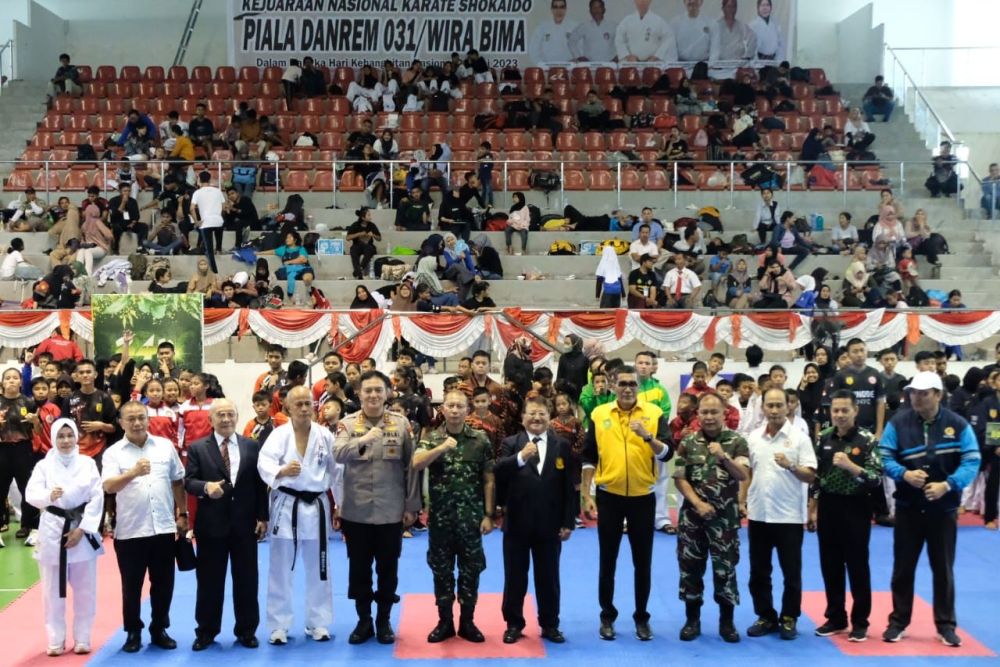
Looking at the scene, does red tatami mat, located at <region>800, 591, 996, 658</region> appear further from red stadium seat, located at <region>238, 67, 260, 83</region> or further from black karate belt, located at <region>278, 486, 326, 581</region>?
red stadium seat, located at <region>238, 67, 260, 83</region>

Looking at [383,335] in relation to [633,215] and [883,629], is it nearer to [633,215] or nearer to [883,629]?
[633,215]

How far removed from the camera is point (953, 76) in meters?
25.6

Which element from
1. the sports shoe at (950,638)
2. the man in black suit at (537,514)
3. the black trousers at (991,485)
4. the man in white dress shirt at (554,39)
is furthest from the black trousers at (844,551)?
the man in white dress shirt at (554,39)

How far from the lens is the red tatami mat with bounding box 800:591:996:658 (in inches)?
320

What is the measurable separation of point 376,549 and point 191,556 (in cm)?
132

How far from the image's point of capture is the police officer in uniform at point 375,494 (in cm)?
827

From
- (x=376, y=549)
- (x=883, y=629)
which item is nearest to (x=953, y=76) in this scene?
(x=883, y=629)

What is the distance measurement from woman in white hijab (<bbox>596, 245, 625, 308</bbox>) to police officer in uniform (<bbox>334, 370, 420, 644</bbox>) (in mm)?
10562

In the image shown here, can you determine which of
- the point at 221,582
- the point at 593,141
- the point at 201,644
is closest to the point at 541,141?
the point at 593,141

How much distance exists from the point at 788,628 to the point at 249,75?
20530 millimetres

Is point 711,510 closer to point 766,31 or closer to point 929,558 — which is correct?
point 929,558

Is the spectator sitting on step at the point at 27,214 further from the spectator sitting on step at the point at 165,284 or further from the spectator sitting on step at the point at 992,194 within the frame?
the spectator sitting on step at the point at 992,194

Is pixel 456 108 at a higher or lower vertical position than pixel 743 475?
higher

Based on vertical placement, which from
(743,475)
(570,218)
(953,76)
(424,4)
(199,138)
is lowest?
(743,475)
